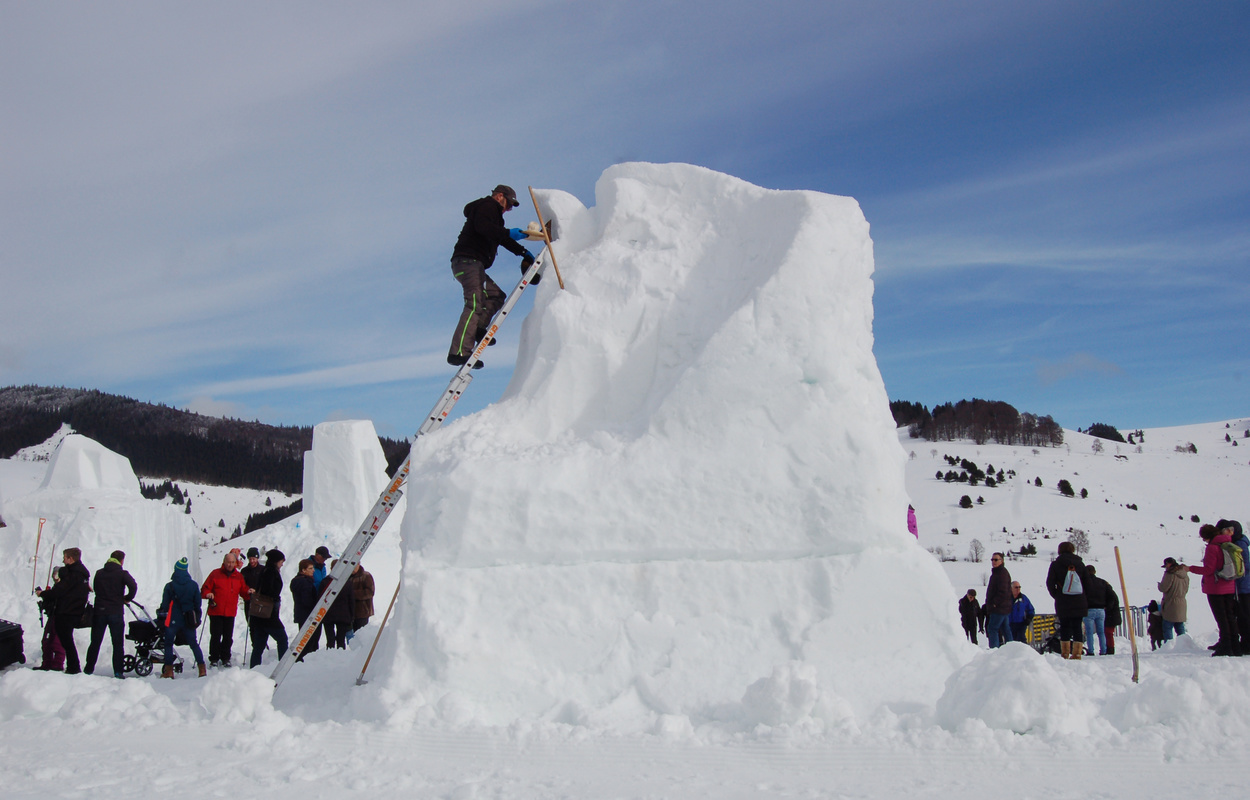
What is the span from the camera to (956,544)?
4753 cm

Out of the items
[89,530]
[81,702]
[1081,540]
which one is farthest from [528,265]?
[1081,540]

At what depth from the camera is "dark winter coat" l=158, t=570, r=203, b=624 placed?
382 inches

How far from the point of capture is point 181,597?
970 cm

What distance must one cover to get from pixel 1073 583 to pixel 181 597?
10876mm

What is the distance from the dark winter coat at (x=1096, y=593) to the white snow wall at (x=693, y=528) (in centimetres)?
579

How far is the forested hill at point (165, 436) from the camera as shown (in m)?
87.6

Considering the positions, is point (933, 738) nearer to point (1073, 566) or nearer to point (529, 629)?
point (529, 629)

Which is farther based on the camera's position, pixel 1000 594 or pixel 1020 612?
pixel 1020 612

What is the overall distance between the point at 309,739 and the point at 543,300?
13.8 feet

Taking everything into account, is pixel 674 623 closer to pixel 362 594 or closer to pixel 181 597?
pixel 362 594

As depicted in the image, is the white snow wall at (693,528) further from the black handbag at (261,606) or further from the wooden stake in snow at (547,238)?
the black handbag at (261,606)

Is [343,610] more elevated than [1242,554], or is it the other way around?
[1242,554]

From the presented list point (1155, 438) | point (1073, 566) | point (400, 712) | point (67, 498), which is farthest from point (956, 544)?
point (1155, 438)

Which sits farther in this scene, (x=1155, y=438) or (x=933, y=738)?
(x=1155, y=438)
